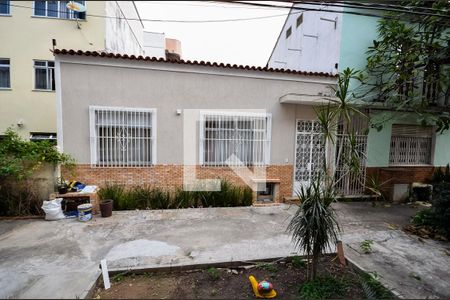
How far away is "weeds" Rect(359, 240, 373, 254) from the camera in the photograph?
441 centimetres

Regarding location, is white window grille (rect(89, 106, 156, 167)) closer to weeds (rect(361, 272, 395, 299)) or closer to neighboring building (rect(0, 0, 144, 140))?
weeds (rect(361, 272, 395, 299))

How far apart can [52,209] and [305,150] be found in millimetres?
7348

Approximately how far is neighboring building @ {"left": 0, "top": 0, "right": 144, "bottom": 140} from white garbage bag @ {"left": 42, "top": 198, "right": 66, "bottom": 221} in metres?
6.35

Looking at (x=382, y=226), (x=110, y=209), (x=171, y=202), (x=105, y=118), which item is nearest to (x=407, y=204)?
(x=382, y=226)

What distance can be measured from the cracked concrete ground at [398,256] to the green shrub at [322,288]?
747 mm

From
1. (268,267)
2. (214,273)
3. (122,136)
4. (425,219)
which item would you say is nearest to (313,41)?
(425,219)

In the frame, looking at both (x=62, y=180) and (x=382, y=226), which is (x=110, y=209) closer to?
(x=62, y=180)

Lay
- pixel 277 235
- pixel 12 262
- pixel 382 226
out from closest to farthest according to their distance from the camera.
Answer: pixel 12 262
pixel 277 235
pixel 382 226

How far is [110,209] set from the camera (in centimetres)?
596

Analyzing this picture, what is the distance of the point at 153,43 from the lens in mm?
16422

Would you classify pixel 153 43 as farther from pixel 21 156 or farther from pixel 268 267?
pixel 268 267

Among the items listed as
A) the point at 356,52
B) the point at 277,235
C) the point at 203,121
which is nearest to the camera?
the point at 277,235

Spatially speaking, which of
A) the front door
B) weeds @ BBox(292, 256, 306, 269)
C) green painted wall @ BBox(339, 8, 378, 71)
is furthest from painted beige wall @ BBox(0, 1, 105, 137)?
weeds @ BBox(292, 256, 306, 269)

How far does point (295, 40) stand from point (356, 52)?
4.15 m
